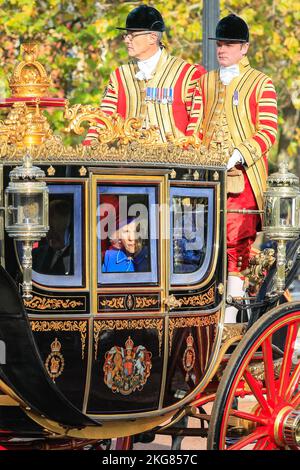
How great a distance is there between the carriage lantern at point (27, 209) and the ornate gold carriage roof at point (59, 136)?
22 cm

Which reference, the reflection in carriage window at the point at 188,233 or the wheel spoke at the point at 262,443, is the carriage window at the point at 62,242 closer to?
the reflection in carriage window at the point at 188,233

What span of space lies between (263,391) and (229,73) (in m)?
1.77

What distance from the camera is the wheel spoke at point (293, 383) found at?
6953 millimetres

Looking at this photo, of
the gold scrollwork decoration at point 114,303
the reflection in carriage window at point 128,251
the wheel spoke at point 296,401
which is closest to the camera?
the gold scrollwork decoration at point 114,303

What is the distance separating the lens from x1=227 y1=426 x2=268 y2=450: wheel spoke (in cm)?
657

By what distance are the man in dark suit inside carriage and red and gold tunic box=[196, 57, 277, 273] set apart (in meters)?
0.12

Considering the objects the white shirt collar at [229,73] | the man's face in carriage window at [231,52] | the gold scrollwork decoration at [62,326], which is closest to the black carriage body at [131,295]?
the gold scrollwork decoration at [62,326]

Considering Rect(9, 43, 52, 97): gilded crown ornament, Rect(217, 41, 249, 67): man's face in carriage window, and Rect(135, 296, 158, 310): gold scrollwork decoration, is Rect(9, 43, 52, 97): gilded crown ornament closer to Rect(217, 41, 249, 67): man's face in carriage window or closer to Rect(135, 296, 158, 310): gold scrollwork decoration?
Rect(135, 296, 158, 310): gold scrollwork decoration

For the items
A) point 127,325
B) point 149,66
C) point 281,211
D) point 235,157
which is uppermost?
point 149,66

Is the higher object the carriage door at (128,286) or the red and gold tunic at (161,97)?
the red and gold tunic at (161,97)

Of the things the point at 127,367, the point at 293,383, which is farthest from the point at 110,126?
the point at 293,383

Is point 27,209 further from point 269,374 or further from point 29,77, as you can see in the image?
point 269,374

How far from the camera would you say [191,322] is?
6598 mm

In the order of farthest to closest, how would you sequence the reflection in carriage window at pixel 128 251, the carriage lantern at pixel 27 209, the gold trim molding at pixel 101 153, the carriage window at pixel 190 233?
the carriage window at pixel 190 233 → the reflection in carriage window at pixel 128 251 → the gold trim molding at pixel 101 153 → the carriage lantern at pixel 27 209
